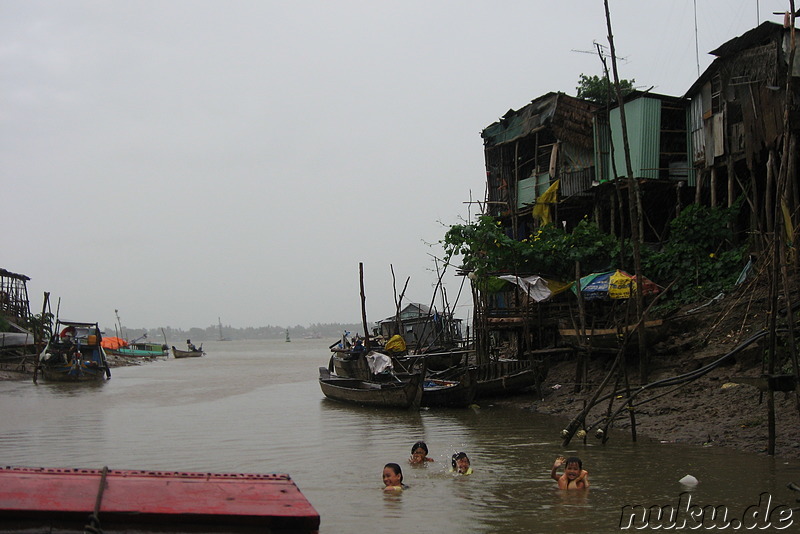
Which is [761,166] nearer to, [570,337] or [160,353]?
[570,337]

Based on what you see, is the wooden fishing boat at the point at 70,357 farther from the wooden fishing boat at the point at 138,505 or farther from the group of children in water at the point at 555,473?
the wooden fishing boat at the point at 138,505

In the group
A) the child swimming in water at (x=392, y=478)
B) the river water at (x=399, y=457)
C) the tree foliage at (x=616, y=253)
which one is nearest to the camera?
the river water at (x=399, y=457)

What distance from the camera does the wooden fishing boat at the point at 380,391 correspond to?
19000 millimetres

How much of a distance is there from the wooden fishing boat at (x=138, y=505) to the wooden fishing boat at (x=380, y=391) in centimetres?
A: 1396

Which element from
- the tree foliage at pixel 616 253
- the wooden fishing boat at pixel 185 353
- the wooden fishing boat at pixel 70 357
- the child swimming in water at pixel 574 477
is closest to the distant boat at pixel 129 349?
the wooden fishing boat at pixel 185 353

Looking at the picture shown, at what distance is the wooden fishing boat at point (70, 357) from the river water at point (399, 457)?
7.46 m

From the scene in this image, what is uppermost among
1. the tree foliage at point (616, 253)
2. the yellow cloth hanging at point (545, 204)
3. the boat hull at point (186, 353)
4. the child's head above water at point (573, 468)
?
the yellow cloth hanging at point (545, 204)

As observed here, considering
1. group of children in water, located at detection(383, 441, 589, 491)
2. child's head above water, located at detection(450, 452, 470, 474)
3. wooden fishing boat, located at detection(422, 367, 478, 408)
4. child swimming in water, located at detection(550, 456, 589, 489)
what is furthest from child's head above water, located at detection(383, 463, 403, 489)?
wooden fishing boat, located at detection(422, 367, 478, 408)

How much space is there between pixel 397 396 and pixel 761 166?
1113 cm

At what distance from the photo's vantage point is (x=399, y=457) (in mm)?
13086

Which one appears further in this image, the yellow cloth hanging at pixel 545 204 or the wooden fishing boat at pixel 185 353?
the wooden fishing boat at pixel 185 353

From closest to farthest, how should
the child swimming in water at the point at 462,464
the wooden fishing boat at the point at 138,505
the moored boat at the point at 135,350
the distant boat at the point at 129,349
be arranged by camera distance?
the wooden fishing boat at the point at 138,505, the child swimming in water at the point at 462,464, the moored boat at the point at 135,350, the distant boat at the point at 129,349

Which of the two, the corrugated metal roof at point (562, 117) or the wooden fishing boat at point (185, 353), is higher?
the corrugated metal roof at point (562, 117)

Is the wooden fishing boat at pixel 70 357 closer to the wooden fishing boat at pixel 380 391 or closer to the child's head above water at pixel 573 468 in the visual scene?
the wooden fishing boat at pixel 380 391
